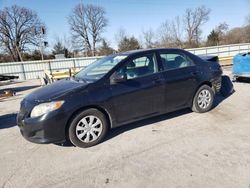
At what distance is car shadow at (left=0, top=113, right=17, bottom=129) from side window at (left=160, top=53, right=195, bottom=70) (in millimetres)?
4079

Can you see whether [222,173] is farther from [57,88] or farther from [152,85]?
[57,88]

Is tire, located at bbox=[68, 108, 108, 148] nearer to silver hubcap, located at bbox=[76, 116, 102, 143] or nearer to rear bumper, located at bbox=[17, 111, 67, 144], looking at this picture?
silver hubcap, located at bbox=[76, 116, 102, 143]

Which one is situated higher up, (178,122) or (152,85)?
(152,85)

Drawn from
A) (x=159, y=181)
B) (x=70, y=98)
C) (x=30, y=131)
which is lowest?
(x=159, y=181)

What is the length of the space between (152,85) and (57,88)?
181 cm

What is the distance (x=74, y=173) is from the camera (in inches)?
126

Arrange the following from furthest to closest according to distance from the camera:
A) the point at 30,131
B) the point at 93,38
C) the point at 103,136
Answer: the point at 93,38, the point at 103,136, the point at 30,131

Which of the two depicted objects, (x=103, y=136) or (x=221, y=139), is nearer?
(x=221, y=139)

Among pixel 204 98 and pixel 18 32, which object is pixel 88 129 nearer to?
pixel 204 98

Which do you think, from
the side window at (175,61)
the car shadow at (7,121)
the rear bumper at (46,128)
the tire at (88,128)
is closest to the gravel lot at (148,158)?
the tire at (88,128)

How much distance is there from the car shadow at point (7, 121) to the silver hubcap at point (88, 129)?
9.00 ft

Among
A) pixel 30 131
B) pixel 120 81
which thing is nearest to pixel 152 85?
pixel 120 81

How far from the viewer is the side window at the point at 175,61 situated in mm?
4816

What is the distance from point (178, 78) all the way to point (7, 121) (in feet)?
15.5
